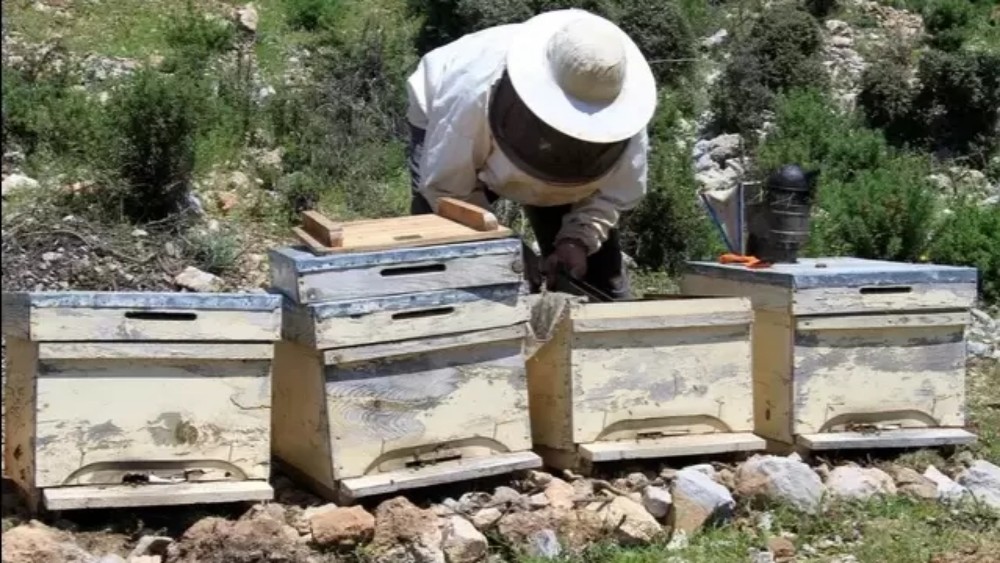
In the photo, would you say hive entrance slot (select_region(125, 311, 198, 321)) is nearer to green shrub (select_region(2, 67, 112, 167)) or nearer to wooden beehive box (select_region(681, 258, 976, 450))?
wooden beehive box (select_region(681, 258, 976, 450))

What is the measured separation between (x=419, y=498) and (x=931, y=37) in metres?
8.35

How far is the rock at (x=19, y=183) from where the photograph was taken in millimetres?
6406

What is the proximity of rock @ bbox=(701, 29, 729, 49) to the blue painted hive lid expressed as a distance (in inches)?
274

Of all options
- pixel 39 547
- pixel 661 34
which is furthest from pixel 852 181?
pixel 39 547

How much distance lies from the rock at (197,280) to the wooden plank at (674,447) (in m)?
2.91

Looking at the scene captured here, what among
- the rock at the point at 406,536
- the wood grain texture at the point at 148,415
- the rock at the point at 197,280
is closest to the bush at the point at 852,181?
the rock at the point at 197,280

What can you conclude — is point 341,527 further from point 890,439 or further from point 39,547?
point 890,439

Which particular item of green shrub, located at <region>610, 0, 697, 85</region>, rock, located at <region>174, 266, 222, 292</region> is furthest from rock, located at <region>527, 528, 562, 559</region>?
green shrub, located at <region>610, 0, 697, 85</region>

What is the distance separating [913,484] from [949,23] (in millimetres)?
7736

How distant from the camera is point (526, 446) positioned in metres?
3.39

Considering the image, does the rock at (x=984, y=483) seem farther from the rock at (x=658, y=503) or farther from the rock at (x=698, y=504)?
the rock at (x=658, y=503)

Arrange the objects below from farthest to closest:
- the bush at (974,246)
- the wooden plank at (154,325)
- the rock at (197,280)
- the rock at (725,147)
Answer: the rock at (725,147), the bush at (974,246), the rock at (197,280), the wooden plank at (154,325)

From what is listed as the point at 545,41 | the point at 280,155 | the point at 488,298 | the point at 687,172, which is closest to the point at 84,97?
the point at 280,155

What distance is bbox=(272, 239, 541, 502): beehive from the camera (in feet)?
10.3
